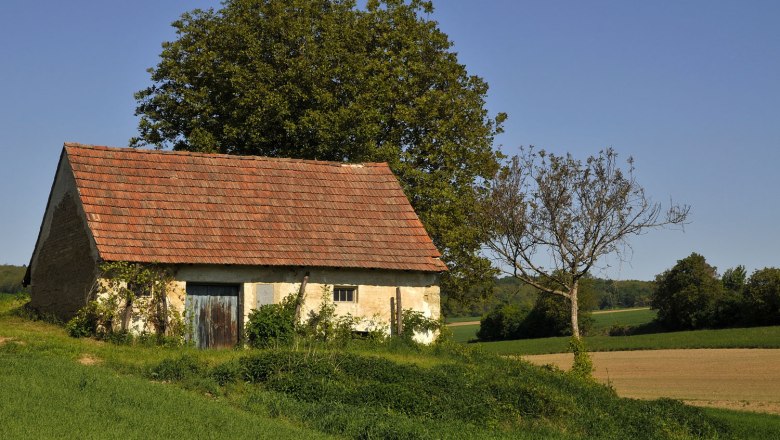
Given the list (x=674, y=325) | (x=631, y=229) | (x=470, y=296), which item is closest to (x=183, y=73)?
(x=470, y=296)

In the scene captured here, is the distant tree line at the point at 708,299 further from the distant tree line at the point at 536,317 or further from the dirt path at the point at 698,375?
the dirt path at the point at 698,375

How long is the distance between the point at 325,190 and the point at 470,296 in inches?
390

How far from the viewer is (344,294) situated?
83.0 feet

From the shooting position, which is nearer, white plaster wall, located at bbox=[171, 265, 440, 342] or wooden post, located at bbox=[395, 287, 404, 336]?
white plaster wall, located at bbox=[171, 265, 440, 342]

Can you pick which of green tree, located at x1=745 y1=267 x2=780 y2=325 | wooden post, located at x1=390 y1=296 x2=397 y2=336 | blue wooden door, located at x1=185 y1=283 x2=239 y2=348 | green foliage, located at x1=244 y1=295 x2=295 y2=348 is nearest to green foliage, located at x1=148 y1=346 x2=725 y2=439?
green foliage, located at x1=244 y1=295 x2=295 y2=348

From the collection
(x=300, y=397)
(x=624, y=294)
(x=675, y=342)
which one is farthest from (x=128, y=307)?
(x=624, y=294)

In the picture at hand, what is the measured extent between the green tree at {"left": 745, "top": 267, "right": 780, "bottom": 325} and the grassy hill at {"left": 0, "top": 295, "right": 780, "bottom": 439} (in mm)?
35965

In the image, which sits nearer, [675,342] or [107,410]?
[107,410]

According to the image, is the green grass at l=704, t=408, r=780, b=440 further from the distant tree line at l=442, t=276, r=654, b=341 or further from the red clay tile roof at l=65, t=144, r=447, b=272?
the distant tree line at l=442, t=276, r=654, b=341

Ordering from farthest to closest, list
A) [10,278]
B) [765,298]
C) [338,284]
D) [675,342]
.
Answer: [10,278] < [765,298] < [675,342] < [338,284]

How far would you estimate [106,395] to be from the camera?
14977 mm

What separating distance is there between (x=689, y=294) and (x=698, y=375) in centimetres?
2491

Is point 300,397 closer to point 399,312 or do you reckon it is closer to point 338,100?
point 399,312

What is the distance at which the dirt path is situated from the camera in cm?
3130
